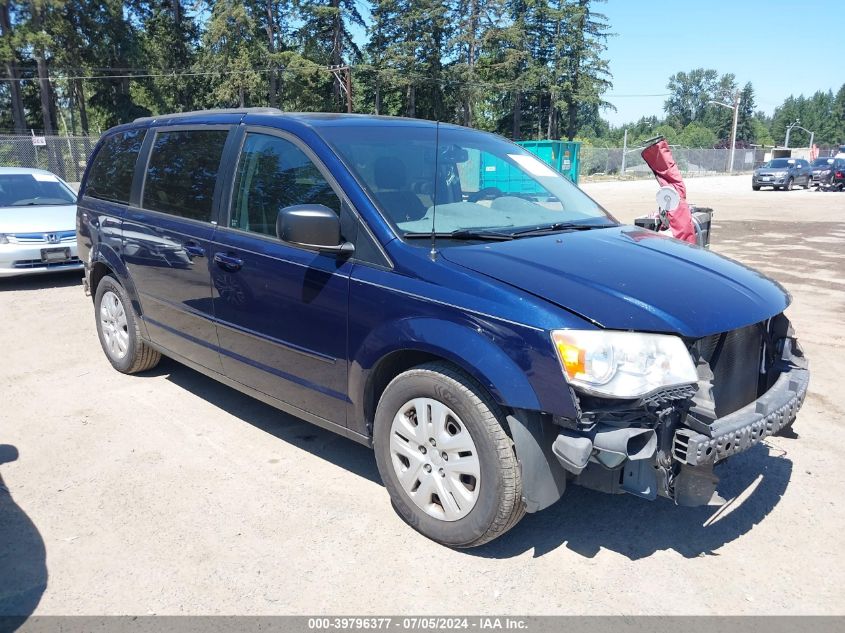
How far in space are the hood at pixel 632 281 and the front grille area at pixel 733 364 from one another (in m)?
0.10

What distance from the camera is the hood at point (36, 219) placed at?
28.9ft

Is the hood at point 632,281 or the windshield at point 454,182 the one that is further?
the windshield at point 454,182

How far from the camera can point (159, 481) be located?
3816 millimetres

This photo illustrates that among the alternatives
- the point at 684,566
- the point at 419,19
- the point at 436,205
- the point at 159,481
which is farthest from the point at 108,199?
the point at 419,19

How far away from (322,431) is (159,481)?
1.09m

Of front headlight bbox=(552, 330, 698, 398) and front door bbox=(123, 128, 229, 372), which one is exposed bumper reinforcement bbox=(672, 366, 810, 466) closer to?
front headlight bbox=(552, 330, 698, 398)

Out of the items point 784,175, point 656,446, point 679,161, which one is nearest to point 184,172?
point 656,446

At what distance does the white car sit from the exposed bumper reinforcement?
867 centimetres

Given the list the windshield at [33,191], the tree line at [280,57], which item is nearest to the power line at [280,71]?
the tree line at [280,57]

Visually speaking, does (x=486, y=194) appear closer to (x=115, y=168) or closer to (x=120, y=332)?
(x=115, y=168)

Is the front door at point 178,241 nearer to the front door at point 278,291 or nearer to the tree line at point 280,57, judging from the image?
the front door at point 278,291

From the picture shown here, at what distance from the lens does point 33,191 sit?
33.1 feet

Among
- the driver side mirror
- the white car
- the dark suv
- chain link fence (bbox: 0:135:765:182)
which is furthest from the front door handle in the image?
the dark suv

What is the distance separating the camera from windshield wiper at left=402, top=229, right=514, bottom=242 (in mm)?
3292
